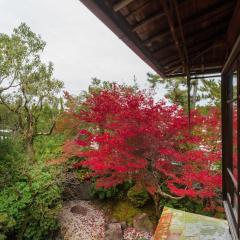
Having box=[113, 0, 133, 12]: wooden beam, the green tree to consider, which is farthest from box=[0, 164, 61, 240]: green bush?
box=[113, 0, 133, 12]: wooden beam

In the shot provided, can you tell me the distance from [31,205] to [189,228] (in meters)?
4.54

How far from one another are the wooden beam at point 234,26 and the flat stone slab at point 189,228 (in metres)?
2.73

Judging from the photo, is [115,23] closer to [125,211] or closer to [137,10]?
[137,10]

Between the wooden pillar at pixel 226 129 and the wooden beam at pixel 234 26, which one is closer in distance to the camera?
the wooden beam at pixel 234 26

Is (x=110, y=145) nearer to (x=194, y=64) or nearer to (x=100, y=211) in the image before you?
(x=100, y=211)

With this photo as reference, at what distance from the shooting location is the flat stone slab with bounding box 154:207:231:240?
429 cm

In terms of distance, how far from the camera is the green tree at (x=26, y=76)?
941cm

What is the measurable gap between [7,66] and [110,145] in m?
4.35

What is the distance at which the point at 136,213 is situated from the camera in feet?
29.9

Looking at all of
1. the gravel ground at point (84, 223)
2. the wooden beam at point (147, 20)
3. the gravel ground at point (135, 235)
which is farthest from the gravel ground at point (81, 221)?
the wooden beam at point (147, 20)

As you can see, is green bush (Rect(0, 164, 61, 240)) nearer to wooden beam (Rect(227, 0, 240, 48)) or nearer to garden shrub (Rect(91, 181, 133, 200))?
garden shrub (Rect(91, 181, 133, 200))

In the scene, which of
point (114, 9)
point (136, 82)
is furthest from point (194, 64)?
point (136, 82)

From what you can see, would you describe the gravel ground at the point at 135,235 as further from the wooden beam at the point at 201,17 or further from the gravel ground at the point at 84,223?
the wooden beam at the point at 201,17

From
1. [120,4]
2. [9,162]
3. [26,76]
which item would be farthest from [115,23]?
[26,76]
